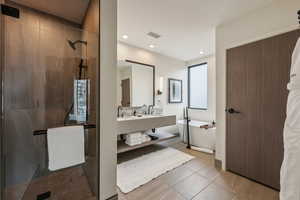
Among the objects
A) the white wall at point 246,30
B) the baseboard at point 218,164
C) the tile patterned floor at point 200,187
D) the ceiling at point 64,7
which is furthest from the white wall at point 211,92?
the ceiling at point 64,7

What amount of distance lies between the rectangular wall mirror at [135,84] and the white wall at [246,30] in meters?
1.70

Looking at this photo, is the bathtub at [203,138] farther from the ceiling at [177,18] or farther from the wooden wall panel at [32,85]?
the wooden wall panel at [32,85]

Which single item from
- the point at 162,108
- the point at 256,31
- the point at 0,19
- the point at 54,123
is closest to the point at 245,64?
the point at 256,31

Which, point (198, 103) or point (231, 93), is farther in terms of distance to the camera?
point (198, 103)

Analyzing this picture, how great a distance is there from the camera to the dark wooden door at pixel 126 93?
310 cm

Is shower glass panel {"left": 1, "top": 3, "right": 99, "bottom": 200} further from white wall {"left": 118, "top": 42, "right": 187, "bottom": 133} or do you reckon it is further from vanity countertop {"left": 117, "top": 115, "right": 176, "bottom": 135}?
white wall {"left": 118, "top": 42, "right": 187, "bottom": 133}

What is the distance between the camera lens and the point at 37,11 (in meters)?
1.89

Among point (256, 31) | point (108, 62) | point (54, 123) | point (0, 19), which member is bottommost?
point (54, 123)

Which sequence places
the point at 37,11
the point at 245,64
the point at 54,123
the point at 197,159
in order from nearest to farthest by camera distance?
the point at 54,123 → the point at 37,11 → the point at 245,64 → the point at 197,159

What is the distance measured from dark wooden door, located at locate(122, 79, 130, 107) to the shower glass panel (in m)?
1.26

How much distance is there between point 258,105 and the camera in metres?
1.88

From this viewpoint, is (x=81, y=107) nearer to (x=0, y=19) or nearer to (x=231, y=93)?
(x=0, y=19)

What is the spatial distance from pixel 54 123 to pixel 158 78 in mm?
2704

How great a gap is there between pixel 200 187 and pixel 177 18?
2465 mm
